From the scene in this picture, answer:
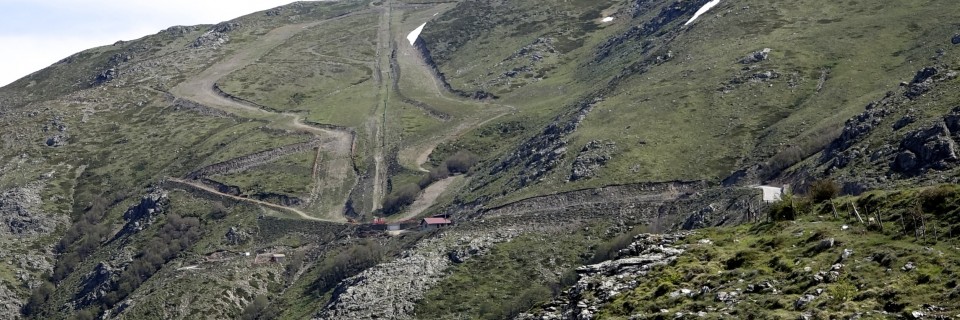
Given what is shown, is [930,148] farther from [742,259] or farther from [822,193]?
[742,259]

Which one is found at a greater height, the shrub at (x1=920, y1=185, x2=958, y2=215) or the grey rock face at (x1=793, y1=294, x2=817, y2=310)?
the grey rock face at (x1=793, y1=294, x2=817, y2=310)

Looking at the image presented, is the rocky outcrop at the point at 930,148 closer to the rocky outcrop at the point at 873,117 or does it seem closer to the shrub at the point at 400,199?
the rocky outcrop at the point at 873,117

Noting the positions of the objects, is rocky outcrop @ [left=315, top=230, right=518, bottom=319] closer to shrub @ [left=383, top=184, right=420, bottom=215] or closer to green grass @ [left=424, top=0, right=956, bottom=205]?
green grass @ [left=424, top=0, right=956, bottom=205]

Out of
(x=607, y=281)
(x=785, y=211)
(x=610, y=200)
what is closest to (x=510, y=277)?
(x=610, y=200)

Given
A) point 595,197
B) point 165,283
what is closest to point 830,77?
point 595,197

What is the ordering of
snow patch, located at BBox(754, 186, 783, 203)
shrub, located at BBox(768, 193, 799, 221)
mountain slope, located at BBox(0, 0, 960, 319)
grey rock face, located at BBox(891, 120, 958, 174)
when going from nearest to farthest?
shrub, located at BBox(768, 193, 799, 221)
grey rock face, located at BBox(891, 120, 958, 174)
snow patch, located at BBox(754, 186, 783, 203)
mountain slope, located at BBox(0, 0, 960, 319)

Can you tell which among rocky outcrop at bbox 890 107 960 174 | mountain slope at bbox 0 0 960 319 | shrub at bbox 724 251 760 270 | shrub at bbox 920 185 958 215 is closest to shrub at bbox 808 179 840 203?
shrub at bbox 920 185 958 215
